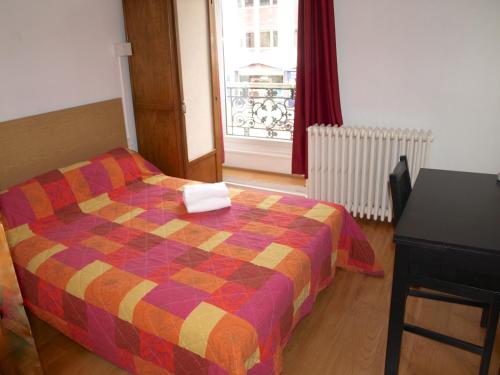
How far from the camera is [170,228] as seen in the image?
2578 millimetres

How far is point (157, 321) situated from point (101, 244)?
77cm

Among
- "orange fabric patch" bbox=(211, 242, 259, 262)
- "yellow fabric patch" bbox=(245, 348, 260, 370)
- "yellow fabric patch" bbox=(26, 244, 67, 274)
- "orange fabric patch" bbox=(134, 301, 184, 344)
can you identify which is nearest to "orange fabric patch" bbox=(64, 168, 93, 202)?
"yellow fabric patch" bbox=(26, 244, 67, 274)

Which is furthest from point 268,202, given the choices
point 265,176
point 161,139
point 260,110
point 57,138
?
point 260,110

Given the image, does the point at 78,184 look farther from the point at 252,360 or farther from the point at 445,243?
the point at 445,243

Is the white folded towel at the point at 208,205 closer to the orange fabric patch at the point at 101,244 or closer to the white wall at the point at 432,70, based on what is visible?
the orange fabric patch at the point at 101,244

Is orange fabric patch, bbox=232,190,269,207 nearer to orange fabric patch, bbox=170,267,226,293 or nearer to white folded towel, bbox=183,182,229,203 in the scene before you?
white folded towel, bbox=183,182,229,203

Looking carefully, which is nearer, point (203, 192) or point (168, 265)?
point (168, 265)

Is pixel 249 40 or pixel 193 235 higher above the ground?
pixel 249 40

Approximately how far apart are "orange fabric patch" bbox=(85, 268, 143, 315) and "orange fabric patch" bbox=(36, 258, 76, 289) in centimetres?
18

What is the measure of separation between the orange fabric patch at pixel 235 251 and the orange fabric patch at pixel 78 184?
3.91 feet

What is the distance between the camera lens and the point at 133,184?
3.28 m

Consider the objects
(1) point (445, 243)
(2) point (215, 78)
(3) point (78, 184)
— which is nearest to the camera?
(1) point (445, 243)

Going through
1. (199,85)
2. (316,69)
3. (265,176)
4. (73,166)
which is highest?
(316,69)

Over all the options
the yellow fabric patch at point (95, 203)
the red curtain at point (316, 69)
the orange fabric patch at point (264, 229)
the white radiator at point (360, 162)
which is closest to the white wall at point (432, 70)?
the red curtain at point (316, 69)
